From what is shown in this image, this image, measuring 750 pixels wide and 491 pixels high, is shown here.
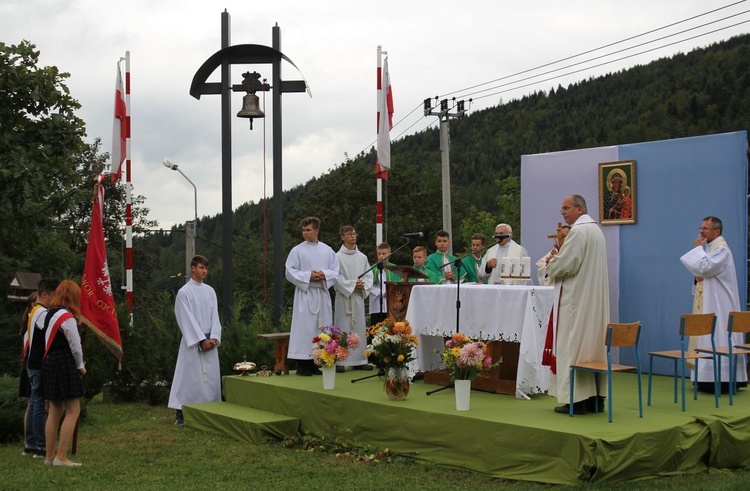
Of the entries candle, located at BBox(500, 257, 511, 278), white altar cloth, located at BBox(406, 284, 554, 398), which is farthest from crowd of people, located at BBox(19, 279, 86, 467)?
candle, located at BBox(500, 257, 511, 278)

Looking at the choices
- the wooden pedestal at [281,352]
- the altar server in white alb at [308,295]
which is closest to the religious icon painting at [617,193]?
the altar server in white alb at [308,295]

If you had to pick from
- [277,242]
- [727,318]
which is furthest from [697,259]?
[277,242]

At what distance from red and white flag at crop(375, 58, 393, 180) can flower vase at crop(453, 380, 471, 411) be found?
5246mm

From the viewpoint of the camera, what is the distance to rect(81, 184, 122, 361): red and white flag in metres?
10.5

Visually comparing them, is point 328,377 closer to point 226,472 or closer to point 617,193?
point 226,472

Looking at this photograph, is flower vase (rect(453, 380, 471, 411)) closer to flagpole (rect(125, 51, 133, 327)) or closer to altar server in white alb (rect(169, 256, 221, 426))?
altar server in white alb (rect(169, 256, 221, 426))

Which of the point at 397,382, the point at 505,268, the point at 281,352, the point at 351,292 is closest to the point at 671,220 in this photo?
the point at 505,268

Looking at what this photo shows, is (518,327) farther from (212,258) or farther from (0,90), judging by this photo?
(212,258)

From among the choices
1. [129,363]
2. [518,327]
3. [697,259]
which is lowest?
[129,363]

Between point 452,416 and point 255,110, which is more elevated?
point 255,110

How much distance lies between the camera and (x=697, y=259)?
29.9 feet

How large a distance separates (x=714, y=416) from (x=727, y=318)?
2.01m

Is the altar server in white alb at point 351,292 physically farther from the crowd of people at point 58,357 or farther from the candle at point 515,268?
the crowd of people at point 58,357

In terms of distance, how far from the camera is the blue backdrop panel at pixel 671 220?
10008 millimetres
